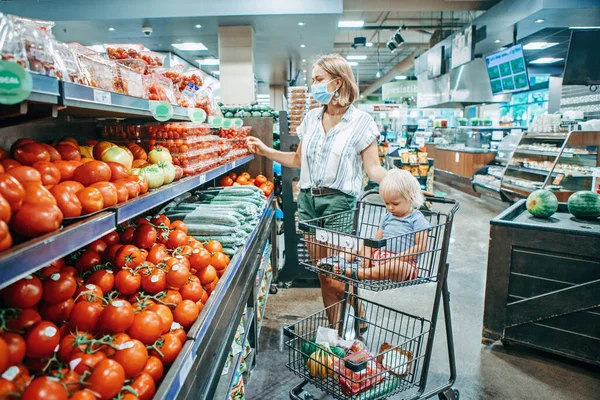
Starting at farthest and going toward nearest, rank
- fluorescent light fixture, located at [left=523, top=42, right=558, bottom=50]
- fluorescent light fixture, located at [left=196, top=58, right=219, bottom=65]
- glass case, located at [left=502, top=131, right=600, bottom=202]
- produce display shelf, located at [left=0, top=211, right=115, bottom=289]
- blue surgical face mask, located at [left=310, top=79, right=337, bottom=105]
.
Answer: fluorescent light fixture, located at [left=196, top=58, right=219, bottom=65]
fluorescent light fixture, located at [left=523, top=42, right=558, bottom=50]
glass case, located at [left=502, top=131, right=600, bottom=202]
blue surgical face mask, located at [left=310, top=79, right=337, bottom=105]
produce display shelf, located at [left=0, top=211, right=115, bottom=289]

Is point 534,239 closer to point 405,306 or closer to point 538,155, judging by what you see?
point 405,306

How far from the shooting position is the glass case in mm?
6312

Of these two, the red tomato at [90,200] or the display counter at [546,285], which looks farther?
the display counter at [546,285]

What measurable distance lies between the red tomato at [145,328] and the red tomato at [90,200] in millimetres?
378

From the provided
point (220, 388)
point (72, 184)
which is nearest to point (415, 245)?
point (220, 388)

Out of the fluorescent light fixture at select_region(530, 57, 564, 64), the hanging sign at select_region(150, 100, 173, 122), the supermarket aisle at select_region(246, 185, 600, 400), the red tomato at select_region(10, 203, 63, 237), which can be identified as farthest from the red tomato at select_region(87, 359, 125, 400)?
the fluorescent light fixture at select_region(530, 57, 564, 64)

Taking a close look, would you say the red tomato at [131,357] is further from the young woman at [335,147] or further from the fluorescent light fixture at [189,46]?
the fluorescent light fixture at [189,46]

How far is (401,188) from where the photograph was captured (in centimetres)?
200

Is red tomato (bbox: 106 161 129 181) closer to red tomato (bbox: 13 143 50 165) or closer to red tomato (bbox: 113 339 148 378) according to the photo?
red tomato (bbox: 13 143 50 165)

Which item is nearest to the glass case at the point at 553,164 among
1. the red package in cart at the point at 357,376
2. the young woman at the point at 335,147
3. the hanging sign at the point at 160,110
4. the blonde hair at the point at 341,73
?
the young woman at the point at 335,147

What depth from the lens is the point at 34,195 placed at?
1.07 m

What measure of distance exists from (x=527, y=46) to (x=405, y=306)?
1083 centimetres

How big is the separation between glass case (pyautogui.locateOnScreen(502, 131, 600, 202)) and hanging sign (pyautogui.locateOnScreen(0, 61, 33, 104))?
6.79 m

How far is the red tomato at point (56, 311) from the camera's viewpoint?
4.25 feet
